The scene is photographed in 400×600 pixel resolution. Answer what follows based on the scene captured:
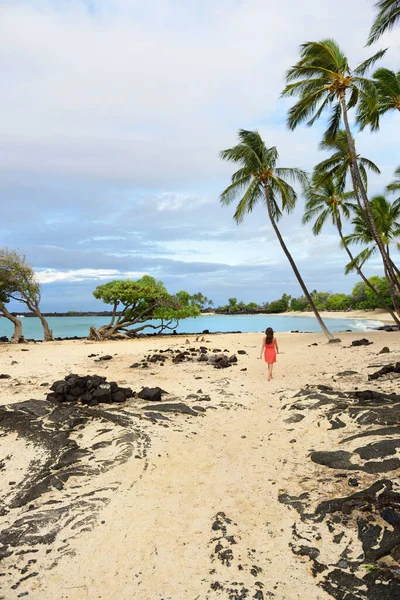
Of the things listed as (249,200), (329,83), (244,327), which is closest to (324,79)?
(329,83)

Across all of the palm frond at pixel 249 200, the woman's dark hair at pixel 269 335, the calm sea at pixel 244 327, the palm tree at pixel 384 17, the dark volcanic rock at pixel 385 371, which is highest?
the palm tree at pixel 384 17

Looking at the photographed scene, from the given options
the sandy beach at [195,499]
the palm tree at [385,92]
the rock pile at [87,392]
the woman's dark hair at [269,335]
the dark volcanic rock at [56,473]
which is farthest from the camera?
the palm tree at [385,92]

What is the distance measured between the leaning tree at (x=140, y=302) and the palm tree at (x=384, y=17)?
65.7 feet

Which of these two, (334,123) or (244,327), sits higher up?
(334,123)

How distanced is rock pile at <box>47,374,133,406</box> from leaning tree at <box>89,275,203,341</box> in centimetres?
1887

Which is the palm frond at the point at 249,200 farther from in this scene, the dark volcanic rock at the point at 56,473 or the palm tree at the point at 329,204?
the dark volcanic rock at the point at 56,473

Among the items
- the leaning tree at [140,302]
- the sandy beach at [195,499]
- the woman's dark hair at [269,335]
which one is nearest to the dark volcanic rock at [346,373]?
the sandy beach at [195,499]

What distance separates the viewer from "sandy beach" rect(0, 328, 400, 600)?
9.42ft

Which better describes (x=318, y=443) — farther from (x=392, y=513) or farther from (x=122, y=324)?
(x=122, y=324)

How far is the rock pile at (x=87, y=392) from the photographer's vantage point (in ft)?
24.0

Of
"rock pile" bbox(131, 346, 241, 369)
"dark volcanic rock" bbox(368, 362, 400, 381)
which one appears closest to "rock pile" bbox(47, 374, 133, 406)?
"rock pile" bbox(131, 346, 241, 369)

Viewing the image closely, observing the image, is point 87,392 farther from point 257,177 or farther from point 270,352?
point 257,177

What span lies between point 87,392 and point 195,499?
168 inches

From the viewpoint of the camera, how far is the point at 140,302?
28703mm
